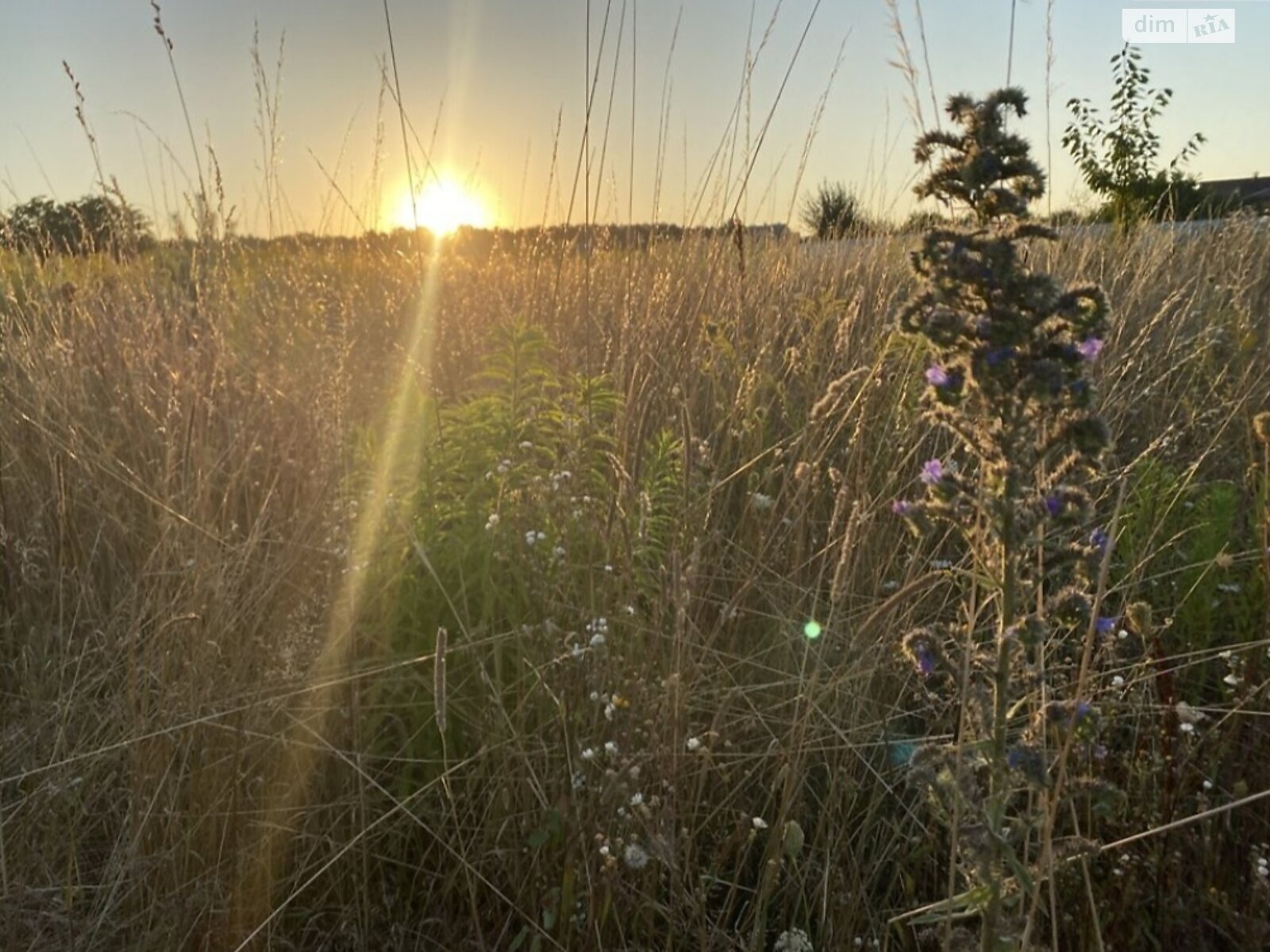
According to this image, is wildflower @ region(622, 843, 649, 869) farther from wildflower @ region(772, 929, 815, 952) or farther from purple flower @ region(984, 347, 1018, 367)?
purple flower @ region(984, 347, 1018, 367)

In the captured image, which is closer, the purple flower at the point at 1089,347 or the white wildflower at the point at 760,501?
the purple flower at the point at 1089,347

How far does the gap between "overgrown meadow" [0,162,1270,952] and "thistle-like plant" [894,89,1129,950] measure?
0.19ft

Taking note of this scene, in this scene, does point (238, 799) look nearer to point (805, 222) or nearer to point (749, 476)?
point (749, 476)

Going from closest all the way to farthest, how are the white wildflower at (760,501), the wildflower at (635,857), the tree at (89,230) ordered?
the wildflower at (635,857) → the white wildflower at (760,501) → the tree at (89,230)

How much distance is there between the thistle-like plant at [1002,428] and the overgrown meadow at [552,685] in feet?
0.19

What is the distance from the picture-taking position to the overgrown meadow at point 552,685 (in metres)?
1.45

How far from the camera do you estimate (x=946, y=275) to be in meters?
1.05

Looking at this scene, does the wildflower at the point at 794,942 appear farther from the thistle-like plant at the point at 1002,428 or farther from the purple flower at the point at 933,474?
the purple flower at the point at 933,474

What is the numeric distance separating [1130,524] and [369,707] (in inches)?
70.0

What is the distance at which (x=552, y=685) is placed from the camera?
165 centimetres

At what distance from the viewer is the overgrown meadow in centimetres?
145

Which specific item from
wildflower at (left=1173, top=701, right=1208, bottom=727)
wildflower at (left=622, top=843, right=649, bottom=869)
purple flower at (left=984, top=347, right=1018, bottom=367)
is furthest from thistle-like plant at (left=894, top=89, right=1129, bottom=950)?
wildflower at (left=1173, top=701, right=1208, bottom=727)

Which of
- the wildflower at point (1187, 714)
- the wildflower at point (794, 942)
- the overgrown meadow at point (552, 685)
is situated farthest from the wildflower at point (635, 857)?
the wildflower at point (1187, 714)

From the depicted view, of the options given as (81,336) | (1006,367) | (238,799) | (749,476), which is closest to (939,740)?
(749,476)
